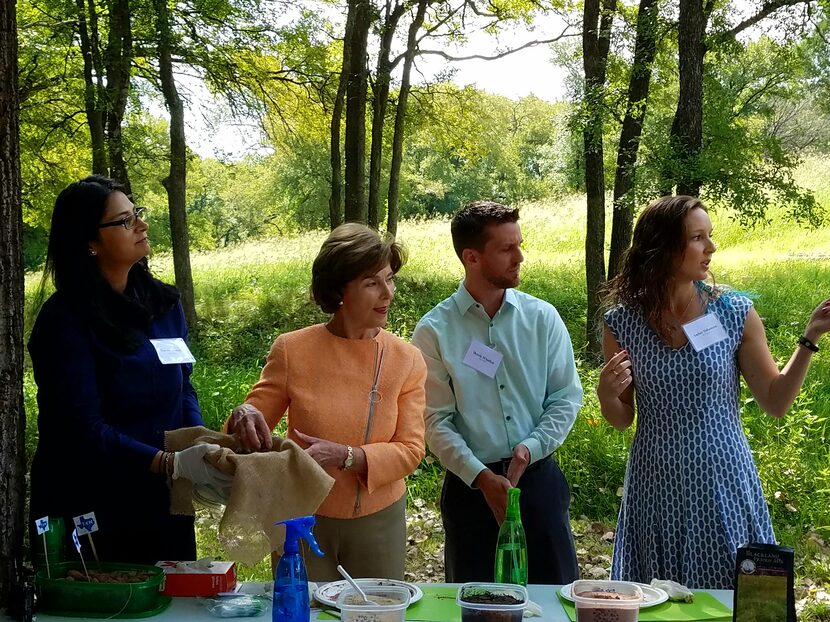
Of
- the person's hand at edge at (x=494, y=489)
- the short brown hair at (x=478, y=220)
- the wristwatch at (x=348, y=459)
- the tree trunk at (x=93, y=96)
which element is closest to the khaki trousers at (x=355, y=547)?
the wristwatch at (x=348, y=459)

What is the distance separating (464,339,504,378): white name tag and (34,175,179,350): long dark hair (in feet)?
3.60

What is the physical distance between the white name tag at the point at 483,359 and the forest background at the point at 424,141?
144 centimetres

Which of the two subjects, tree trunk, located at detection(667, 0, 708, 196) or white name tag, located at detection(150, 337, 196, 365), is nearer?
white name tag, located at detection(150, 337, 196, 365)

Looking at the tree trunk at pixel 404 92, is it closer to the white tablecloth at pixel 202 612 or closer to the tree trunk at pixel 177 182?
the tree trunk at pixel 177 182

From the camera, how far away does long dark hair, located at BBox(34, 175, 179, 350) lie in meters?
2.34

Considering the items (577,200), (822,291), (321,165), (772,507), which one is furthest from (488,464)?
(321,165)

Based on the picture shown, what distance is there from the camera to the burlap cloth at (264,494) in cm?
198

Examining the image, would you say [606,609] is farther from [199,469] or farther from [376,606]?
[199,469]

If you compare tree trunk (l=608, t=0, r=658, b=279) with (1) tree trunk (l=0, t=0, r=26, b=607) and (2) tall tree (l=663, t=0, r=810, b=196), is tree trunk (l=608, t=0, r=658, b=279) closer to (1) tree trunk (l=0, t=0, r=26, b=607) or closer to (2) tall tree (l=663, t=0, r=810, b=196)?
(2) tall tree (l=663, t=0, r=810, b=196)

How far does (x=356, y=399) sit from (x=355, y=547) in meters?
0.46

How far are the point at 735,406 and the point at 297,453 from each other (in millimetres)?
1462

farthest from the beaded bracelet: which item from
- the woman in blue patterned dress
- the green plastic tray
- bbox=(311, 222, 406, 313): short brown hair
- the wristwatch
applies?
the green plastic tray

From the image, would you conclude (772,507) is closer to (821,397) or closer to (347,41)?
(821,397)

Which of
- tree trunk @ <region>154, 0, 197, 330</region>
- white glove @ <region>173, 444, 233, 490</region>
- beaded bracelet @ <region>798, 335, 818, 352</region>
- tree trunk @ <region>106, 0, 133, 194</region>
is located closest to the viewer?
white glove @ <region>173, 444, 233, 490</region>
